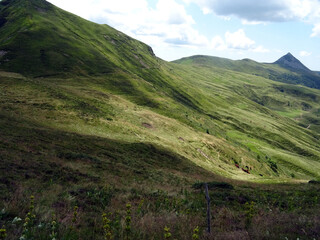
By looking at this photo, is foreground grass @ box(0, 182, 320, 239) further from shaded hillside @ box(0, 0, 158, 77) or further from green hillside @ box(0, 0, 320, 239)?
shaded hillside @ box(0, 0, 158, 77)

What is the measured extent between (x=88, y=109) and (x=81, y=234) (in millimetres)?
48186

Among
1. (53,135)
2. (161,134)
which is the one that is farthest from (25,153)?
(161,134)

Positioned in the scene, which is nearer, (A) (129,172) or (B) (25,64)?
(A) (129,172)

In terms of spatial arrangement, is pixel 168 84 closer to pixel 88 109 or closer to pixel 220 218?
pixel 88 109

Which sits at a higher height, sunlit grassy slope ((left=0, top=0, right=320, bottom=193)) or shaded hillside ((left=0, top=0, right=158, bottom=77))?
shaded hillside ((left=0, top=0, right=158, bottom=77))

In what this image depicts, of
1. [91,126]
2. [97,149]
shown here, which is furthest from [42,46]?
[97,149]

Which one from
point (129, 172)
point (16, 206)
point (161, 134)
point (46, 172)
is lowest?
point (161, 134)

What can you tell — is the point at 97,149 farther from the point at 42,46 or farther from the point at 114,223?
the point at 42,46

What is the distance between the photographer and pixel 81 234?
23.4ft

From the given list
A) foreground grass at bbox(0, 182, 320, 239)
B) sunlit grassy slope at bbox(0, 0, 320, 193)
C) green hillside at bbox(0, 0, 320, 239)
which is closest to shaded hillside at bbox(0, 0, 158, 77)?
sunlit grassy slope at bbox(0, 0, 320, 193)

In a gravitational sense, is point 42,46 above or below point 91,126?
above

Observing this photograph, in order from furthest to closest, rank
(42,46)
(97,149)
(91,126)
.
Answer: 1. (42,46)
2. (91,126)
3. (97,149)

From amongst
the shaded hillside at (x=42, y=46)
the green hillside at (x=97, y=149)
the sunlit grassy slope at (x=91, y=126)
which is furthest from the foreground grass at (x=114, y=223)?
the shaded hillside at (x=42, y=46)

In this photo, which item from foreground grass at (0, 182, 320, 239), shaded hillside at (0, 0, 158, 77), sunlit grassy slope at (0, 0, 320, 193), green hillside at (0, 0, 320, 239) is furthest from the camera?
shaded hillside at (0, 0, 158, 77)
